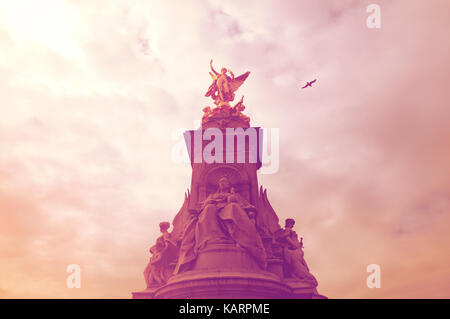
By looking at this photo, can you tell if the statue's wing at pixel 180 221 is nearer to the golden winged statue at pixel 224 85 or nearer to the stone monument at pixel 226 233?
the stone monument at pixel 226 233

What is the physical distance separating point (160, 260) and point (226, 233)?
3.34 m

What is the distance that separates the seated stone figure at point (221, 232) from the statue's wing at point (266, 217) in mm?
1810

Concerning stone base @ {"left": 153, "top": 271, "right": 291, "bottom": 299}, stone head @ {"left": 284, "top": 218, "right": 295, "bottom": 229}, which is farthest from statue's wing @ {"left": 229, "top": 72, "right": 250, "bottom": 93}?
stone base @ {"left": 153, "top": 271, "right": 291, "bottom": 299}

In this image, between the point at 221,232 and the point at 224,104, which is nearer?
the point at 221,232

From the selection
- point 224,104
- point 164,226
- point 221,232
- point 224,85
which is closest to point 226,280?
point 221,232

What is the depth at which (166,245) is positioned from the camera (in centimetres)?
1605

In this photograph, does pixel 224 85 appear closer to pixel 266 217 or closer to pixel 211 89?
pixel 211 89

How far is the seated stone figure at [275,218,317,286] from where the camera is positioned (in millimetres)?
15571

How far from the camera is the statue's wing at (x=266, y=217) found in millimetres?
16702

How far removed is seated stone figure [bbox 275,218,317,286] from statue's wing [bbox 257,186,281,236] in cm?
43

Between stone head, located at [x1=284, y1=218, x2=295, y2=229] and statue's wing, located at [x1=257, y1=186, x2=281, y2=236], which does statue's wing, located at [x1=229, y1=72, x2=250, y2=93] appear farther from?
stone head, located at [x1=284, y1=218, x2=295, y2=229]

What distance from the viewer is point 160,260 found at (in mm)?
15805

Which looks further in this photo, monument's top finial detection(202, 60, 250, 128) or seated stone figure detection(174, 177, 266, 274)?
monument's top finial detection(202, 60, 250, 128)
